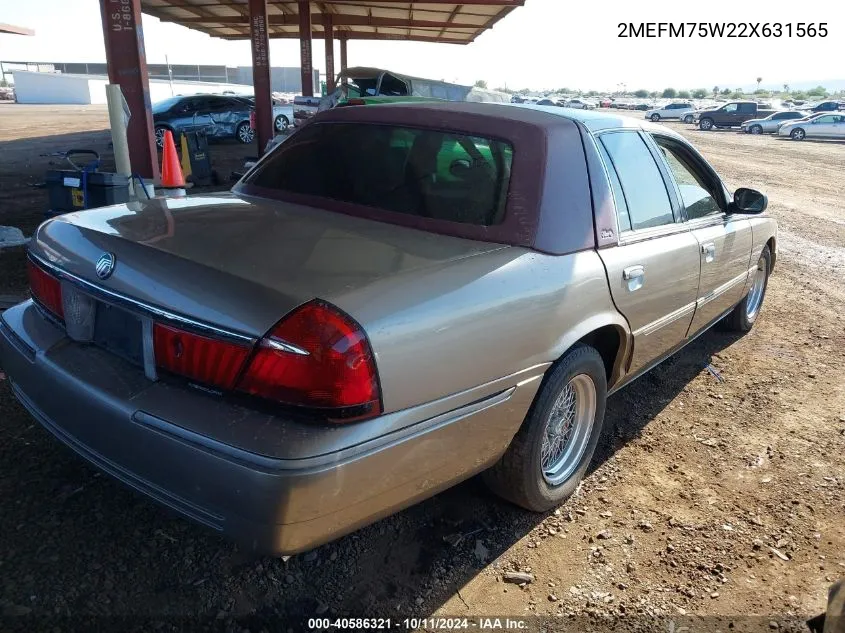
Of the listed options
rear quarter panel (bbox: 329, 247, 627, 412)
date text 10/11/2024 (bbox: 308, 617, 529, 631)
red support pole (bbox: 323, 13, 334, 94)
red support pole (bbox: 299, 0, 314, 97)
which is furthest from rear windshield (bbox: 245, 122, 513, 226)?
red support pole (bbox: 323, 13, 334, 94)

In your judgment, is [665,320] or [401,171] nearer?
[401,171]

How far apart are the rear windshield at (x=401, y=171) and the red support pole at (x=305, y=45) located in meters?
18.2

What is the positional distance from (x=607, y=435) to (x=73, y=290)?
8.68ft

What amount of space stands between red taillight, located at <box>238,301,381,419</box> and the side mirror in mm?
3105

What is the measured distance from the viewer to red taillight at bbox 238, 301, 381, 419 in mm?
1739

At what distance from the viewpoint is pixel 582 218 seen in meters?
2.61

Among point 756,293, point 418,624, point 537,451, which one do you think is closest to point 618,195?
point 537,451

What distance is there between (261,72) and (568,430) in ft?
48.4

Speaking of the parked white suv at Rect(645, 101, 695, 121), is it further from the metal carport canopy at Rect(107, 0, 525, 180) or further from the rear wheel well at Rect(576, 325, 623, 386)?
the rear wheel well at Rect(576, 325, 623, 386)

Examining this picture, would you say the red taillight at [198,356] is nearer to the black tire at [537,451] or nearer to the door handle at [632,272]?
the black tire at [537,451]

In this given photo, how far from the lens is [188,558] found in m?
2.35

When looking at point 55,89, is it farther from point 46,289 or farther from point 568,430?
point 568,430

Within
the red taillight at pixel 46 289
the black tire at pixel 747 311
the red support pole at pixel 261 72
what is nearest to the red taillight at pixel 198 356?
the red taillight at pixel 46 289

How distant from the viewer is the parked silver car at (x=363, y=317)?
5.79ft
